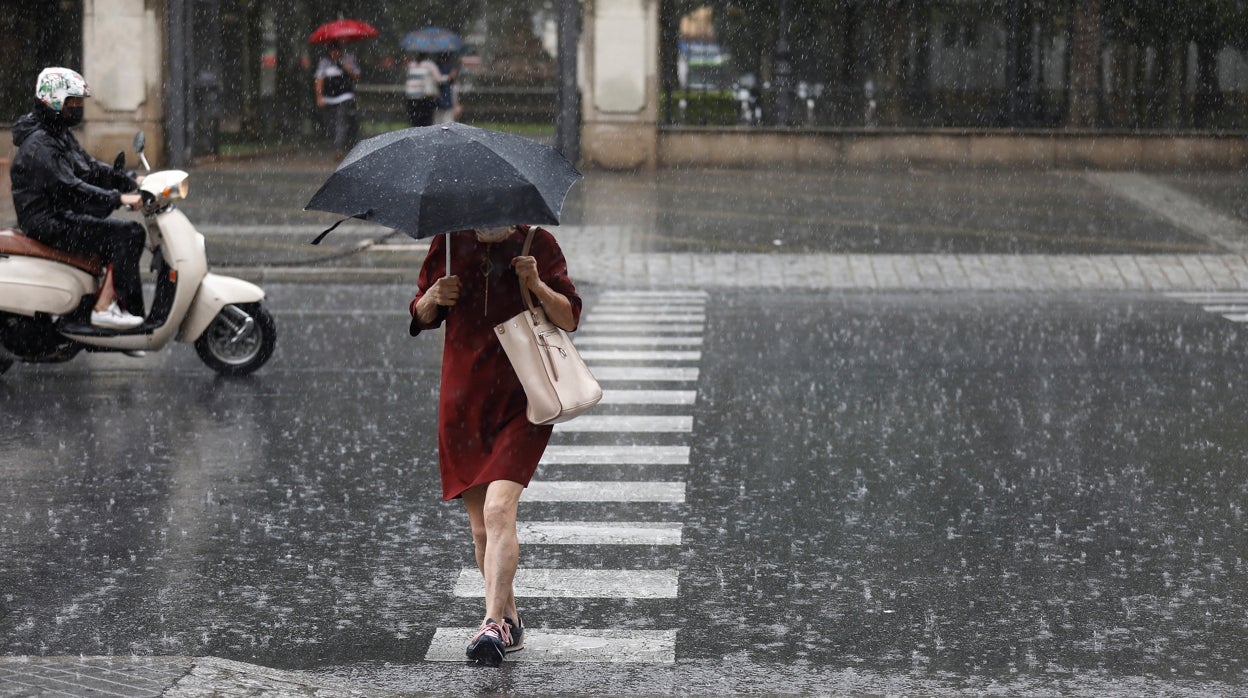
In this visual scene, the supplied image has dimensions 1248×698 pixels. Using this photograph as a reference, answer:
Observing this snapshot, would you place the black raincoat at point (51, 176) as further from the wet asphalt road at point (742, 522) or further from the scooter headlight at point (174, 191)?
the wet asphalt road at point (742, 522)

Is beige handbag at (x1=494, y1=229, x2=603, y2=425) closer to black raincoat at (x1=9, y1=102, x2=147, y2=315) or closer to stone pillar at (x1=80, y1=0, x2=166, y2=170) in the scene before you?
black raincoat at (x1=9, y1=102, x2=147, y2=315)

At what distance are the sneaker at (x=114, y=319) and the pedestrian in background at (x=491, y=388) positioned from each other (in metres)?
6.17

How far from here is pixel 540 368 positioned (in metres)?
6.02

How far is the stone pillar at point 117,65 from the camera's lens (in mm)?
27000

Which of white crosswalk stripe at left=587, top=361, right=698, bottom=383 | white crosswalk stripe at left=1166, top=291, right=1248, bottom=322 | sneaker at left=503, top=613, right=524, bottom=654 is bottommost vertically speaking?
white crosswalk stripe at left=1166, top=291, right=1248, bottom=322

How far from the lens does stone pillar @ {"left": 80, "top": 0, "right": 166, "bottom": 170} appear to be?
88.6ft

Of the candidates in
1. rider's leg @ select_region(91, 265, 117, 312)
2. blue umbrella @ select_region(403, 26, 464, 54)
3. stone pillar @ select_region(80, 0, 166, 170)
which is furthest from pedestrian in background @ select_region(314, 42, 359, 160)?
rider's leg @ select_region(91, 265, 117, 312)

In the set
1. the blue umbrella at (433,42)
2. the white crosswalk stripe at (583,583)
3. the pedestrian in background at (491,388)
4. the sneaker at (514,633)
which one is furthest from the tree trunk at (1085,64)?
the sneaker at (514,633)

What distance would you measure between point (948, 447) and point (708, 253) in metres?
9.48

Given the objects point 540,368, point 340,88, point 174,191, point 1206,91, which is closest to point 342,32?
point 340,88

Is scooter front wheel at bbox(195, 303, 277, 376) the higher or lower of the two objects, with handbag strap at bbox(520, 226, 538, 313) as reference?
lower

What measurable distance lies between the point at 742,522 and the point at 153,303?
5206 millimetres

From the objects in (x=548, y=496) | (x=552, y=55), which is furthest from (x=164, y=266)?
(x=552, y=55)

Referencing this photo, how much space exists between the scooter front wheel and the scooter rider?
492mm
